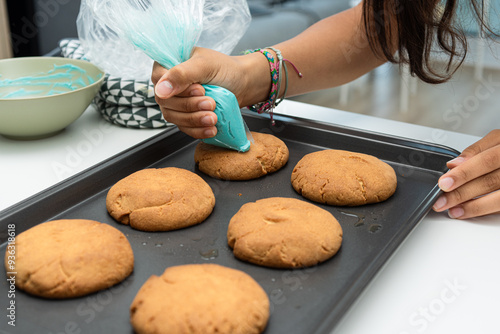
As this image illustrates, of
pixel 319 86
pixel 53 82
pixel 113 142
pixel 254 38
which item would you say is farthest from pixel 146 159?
pixel 254 38

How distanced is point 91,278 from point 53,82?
994 mm

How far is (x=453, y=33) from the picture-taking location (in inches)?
47.3

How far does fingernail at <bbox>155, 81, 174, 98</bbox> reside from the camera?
3.76 ft

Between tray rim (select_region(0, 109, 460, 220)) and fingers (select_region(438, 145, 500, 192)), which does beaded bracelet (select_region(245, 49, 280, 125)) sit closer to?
tray rim (select_region(0, 109, 460, 220))

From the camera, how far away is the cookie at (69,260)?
2.70 ft

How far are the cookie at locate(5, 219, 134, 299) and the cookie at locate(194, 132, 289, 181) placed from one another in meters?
0.39

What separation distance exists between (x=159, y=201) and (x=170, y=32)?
0.42 meters

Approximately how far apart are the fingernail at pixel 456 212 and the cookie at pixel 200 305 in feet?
1.76

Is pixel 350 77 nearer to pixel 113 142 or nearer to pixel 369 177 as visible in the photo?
pixel 369 177

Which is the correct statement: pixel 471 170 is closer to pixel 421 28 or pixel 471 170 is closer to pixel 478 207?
pixel 478 207

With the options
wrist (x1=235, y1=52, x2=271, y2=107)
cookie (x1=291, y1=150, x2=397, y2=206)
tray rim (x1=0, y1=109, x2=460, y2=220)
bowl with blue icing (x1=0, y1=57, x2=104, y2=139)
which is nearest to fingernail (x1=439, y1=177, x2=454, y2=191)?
cookie (x1=291, y1=150, x2=397, y2=206)

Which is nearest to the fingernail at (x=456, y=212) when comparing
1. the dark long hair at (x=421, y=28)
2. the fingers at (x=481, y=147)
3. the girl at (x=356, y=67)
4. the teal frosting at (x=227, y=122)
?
the girl at (x=356, y=67)

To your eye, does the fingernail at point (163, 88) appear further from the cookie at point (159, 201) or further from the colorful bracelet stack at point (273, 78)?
the colorful bracelet stack at point (273, 78)

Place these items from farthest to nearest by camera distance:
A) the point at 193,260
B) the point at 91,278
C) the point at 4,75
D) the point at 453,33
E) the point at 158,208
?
the point at 4,75
the point at 453,33
the point at 158,208
the point at 193,260
the point at 91,278
